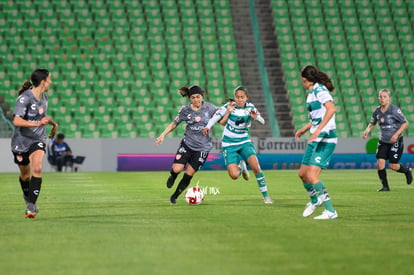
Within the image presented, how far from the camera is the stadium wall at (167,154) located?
1293 inches

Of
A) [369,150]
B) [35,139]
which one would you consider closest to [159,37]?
[369,150]

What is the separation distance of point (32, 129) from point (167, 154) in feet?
66.9

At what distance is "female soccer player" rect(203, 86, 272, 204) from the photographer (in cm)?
1584

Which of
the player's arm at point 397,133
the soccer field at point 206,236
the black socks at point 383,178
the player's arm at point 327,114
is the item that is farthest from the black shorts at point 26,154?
the player's arm at point 397,133

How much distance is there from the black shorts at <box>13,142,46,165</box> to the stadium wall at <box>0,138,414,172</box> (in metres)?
19.3

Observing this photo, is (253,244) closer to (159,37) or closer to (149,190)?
(149,190)

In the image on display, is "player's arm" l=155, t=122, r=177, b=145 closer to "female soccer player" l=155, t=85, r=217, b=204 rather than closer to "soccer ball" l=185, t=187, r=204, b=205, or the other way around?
"female soccer player" l=155, t=85, r=217, b=204

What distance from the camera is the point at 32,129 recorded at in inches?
519

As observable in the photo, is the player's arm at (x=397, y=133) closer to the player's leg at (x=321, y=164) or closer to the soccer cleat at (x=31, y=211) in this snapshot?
the player's leg at (x=321, y=164)

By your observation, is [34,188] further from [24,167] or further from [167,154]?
[167,154]

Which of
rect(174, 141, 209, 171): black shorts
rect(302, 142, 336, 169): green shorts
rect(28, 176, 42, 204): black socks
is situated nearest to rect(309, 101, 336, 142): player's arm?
rect(302, 142, 336, 169): green shorts

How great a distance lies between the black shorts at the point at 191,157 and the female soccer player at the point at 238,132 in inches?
18.3

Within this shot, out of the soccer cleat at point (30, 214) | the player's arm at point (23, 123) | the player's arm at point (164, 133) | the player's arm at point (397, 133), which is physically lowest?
the player's arm at point (397, 133)

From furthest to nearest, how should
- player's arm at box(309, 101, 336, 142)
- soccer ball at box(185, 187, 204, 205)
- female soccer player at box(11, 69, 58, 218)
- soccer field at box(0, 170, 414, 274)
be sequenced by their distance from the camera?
soccer ball at box(185, 187, 204, 205) < female soccer player at box(11, 69, 58, 218) < player's arm at box(309, 101, 336, 142) < soccer field at box(0, 170, 414, 274)
